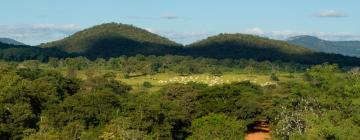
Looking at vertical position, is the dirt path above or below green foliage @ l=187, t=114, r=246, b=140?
below

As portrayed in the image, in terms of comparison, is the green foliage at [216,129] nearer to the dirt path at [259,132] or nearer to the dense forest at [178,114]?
the dense forest at [178,114]

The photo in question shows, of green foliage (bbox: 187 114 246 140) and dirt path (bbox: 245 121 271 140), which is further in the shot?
dirt path (bbox: 245 121 271 140)

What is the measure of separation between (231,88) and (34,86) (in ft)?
106

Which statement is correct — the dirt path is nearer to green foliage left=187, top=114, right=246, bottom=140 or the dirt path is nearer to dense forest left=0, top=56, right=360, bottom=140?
dense forest left=0, top=56, right=360, bottom=140

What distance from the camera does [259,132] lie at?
86125mm

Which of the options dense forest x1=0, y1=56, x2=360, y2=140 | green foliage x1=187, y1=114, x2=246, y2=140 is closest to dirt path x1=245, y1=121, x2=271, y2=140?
dense forest x1=0, y1=56, x2=360, y2=140

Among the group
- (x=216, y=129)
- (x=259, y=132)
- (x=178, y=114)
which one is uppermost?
(x=178, y=114)

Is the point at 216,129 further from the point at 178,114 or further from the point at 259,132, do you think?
the point at 259,132

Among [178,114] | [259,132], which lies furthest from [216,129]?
[259,132]

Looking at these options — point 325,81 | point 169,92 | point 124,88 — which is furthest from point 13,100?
point 124,88

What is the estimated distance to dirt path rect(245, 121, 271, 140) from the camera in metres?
82.3

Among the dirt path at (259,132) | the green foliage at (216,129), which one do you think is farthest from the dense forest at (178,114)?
the dirt path at (259,132)

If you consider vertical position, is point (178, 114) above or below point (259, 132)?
above

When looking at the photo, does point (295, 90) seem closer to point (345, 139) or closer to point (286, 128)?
point (286, 128)
